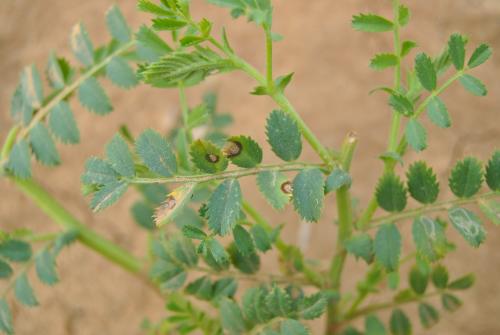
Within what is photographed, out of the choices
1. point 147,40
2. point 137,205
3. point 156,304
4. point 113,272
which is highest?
point 147,40

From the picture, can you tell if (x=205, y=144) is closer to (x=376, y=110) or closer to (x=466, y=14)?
(x=376, y=110)

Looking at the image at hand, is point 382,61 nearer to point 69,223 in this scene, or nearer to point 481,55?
point 481,55

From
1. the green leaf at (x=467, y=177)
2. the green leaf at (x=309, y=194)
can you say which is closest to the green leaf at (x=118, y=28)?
the green leaf at (x=309, y=194)

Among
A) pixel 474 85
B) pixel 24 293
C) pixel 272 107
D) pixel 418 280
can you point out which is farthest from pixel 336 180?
pixel 272 107

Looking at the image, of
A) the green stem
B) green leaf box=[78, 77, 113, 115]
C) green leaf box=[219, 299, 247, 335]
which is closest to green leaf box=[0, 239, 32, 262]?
the green stem

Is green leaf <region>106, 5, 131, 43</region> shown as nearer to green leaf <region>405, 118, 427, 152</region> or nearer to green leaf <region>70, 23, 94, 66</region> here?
green leaf <region>70, 23, 94, 66</region>

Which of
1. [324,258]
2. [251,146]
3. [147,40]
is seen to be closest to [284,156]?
[251,146]

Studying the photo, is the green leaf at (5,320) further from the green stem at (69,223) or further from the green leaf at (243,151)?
the green leaf at (243,151)
